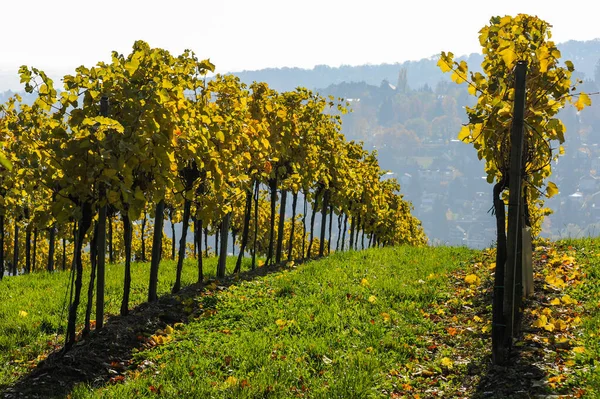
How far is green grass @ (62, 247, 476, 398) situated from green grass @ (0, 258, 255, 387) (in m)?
2.18

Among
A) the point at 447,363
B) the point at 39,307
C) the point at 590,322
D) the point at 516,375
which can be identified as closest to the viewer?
the point at 516,375

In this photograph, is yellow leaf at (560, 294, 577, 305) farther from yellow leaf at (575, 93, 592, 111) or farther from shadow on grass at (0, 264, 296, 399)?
shadow on grass at (0, 264, 296, 399)

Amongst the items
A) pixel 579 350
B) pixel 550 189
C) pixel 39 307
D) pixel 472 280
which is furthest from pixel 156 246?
pixel 579 350

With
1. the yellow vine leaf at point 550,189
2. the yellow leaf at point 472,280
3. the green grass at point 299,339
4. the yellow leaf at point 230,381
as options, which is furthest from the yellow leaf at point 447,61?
the yellow leaf at point 472,280

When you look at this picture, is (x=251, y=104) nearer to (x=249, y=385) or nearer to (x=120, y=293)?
(x=120, y=293)

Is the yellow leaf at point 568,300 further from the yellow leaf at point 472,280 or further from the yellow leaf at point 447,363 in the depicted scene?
the yellow leaf at point 472,280

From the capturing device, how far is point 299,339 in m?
9.19

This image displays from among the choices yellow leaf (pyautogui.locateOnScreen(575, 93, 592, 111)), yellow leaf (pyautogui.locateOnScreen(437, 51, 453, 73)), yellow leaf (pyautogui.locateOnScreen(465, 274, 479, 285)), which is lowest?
yellow leaf (pyautogui.locateOnScreen(465, 274, 479, 285))

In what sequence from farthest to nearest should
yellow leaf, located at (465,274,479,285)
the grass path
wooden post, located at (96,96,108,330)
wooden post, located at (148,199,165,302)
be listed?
yellow leaf, located at (465,274,479,285) < wooden post, located at (148,199,165,302) < wooden post, located at (96,96,108,330) < the grass path

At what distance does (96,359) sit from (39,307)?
16.2 ft

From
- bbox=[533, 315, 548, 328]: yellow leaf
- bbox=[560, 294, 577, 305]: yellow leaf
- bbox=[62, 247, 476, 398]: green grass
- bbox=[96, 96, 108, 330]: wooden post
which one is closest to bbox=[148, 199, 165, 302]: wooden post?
bbox=[62, 247, 476, 398]: green grass

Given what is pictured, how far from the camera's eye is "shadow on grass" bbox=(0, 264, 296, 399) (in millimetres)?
7520

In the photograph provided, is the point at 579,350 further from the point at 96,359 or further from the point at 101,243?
the point at 101,243

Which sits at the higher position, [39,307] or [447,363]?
[447,363]
